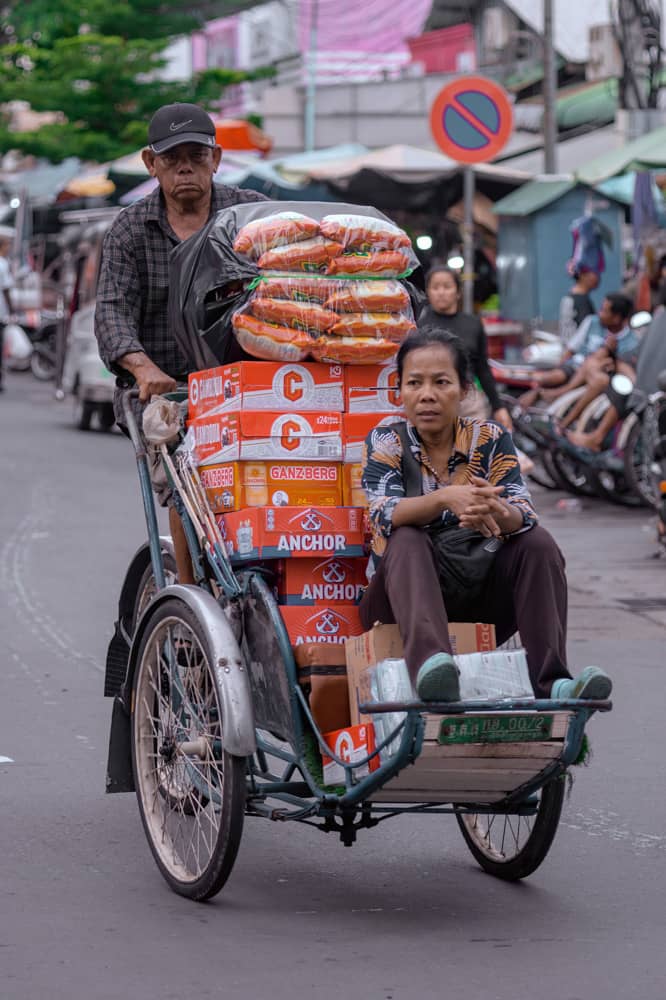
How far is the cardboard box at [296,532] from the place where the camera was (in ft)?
16.3

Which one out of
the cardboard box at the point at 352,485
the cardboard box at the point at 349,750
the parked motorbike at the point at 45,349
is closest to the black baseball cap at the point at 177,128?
→ the cardboard box at the point at 352,485

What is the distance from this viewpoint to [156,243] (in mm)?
6051

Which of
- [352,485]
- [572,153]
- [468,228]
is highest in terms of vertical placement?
[572,153]

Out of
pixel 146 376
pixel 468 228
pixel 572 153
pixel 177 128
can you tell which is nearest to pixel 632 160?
pixel 468 228

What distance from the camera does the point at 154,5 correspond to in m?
39.7

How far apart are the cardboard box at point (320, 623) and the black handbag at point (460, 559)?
13.1 inches

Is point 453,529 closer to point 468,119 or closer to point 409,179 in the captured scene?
point 468,119

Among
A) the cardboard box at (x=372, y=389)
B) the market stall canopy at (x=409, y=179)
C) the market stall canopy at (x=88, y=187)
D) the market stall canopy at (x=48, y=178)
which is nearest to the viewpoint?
the cardboard box at (x=372, y=389)

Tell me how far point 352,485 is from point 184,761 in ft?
2.85

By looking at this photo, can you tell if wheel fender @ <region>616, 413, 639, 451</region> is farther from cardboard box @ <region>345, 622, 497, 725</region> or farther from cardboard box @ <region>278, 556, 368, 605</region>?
cardboard box @ <region>345, 622, 497, 725</region>

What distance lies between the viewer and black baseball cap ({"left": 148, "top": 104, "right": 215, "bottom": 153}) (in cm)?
582

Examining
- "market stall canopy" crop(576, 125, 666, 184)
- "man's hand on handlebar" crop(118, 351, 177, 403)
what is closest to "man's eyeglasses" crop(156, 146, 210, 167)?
"man's hand on handlebar" crop(118, 351, 177, 403)

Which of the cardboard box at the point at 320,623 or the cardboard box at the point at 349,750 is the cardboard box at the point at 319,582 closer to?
the cardboard box at the point at 320,623

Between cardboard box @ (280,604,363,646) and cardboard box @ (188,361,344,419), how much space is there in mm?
545
